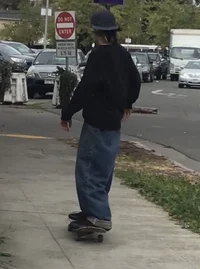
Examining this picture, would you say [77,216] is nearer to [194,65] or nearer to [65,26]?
[65,26]

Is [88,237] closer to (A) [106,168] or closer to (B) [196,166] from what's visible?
(A) [106,168]

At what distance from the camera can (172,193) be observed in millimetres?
8836

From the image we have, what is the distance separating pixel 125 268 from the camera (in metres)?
5.73

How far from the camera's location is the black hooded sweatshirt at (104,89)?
6.24 m

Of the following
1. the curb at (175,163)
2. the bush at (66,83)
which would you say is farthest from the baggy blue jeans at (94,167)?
the bush at (66,83)

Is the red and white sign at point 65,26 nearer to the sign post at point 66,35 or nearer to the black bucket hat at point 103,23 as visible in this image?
the sign post at point 66,35

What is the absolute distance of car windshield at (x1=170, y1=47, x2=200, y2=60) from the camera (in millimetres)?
46750

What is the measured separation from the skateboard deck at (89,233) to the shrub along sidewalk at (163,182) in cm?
108

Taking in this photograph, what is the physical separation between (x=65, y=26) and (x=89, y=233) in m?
13.0

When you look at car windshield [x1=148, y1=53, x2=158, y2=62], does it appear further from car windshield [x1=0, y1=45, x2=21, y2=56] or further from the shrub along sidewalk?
the shrub along sidewalk

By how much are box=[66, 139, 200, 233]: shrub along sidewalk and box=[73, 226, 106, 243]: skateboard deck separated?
Answer: 1.08 metres

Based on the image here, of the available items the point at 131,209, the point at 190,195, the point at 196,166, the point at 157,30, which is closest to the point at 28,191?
the point at 131,209

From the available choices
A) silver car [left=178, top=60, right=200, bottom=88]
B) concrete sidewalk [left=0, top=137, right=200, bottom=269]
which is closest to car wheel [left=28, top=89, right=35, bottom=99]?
silver car [left=178, top=60, right=200, bottom=88]

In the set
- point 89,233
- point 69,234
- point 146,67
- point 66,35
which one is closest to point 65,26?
point 66,35
